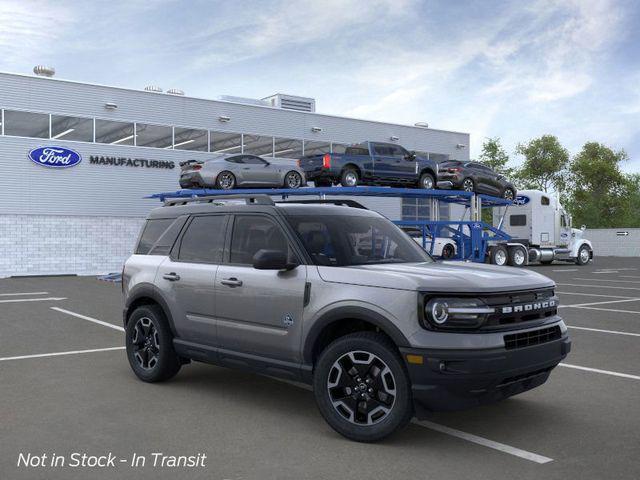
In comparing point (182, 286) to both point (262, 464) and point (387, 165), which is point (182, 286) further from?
point (387, 165)

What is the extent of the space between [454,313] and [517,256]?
26202 mm

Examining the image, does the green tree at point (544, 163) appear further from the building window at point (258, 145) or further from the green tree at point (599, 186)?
the building window at point (258, 145)

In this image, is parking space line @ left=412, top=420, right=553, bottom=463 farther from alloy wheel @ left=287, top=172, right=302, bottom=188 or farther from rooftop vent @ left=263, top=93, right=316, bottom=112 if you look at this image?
rooftop vent @ left=263, top=93, right=316, bottom=112

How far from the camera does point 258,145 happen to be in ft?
108

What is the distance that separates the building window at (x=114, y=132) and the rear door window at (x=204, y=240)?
23.6 metres

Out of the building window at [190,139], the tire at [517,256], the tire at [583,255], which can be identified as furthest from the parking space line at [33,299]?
the tire at [583,255]

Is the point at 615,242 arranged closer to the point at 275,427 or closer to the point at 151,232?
the point at 151,232

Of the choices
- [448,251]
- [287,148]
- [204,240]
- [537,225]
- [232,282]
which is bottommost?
[448,251]

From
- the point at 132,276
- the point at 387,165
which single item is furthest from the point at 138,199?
the point at 132,276

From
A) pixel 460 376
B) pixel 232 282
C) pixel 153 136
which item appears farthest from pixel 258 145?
pixel 460 376

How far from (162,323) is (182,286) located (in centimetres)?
50

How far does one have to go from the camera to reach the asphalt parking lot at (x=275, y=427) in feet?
14.1

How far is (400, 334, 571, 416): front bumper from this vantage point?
4.52 metres

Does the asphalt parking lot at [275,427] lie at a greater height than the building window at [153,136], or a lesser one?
lesser
